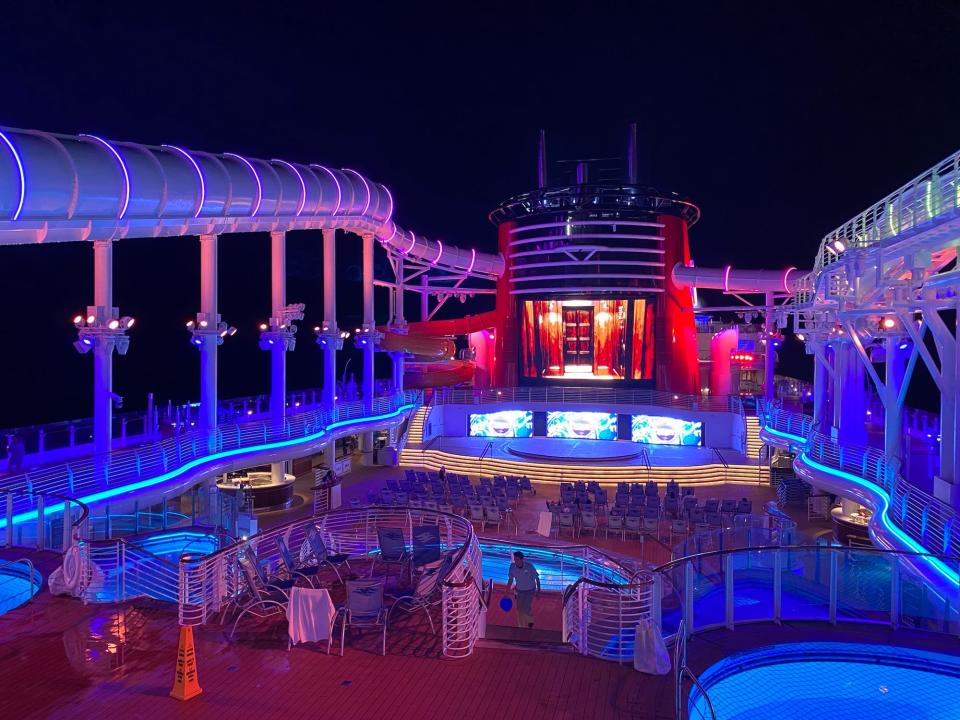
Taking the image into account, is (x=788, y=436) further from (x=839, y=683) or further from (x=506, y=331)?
(x=506, y=331)

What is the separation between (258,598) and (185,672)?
1.95 metres

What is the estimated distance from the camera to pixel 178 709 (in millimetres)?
6949

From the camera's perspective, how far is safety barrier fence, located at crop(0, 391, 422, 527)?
12.3 m

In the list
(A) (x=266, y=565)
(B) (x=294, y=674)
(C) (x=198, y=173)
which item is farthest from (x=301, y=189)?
(B) (x=294, y=674)

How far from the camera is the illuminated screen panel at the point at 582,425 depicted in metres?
31.4

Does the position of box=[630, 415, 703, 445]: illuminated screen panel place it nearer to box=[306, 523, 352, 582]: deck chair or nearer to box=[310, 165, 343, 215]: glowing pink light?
box=[310, 165, 343, 215]: glowing pink light

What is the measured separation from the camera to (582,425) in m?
31.7

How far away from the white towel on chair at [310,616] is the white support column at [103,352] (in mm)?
9073

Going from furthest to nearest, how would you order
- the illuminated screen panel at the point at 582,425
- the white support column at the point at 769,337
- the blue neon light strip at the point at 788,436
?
1. the illuminated screen panel at the point at 582,425
2. the white support column at the point at 769,337
3. the blue neon light strip at the point at 788,436

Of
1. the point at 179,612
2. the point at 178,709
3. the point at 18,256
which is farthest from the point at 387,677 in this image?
the point at 18,256

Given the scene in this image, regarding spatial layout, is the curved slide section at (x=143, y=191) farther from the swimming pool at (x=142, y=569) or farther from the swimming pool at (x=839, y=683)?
the swimming pool at (x=839, y=683)

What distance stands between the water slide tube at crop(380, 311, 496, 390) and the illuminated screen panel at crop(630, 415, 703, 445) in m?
8.85

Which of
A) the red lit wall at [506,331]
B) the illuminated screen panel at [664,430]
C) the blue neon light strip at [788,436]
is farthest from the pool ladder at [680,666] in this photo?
the red lit wall at [506,331]

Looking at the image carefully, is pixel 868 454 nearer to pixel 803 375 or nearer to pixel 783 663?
pixel 783 663
